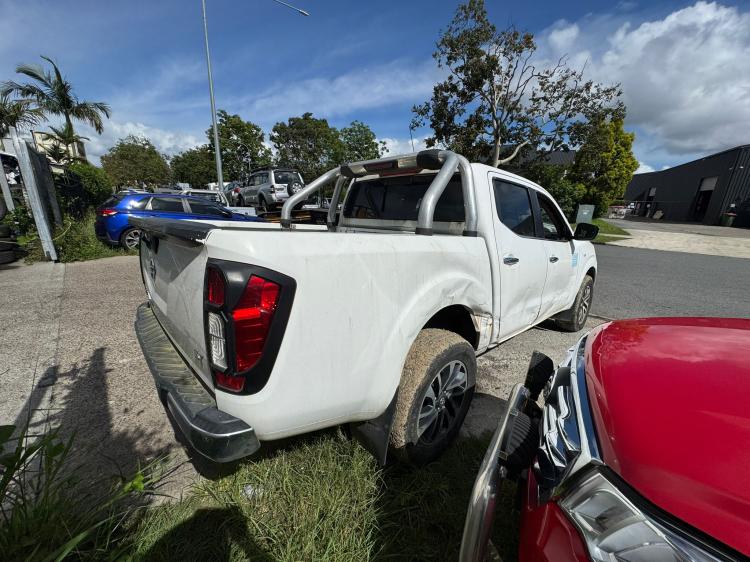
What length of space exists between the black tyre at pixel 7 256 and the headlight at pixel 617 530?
10395mm

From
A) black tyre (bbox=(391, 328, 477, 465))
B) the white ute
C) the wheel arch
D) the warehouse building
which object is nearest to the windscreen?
the white ute

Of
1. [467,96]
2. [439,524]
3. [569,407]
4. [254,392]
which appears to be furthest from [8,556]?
[467,96]

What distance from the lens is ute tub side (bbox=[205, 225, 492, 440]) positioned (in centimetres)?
126

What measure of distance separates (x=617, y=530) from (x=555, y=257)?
8.98 ft

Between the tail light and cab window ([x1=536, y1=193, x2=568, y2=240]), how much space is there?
282cm

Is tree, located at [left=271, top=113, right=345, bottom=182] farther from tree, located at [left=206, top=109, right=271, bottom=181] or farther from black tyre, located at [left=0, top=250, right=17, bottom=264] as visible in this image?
black tyre, located at [left=0, top=250, right=17, bottom=264]

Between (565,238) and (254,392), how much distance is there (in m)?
3.51

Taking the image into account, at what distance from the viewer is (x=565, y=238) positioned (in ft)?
11.5

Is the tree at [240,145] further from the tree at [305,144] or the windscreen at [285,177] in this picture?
the windscreen at [285,177]

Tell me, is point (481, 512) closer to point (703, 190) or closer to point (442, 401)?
point (442, 401)

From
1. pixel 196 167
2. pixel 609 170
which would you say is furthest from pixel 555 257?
pixel 196 167

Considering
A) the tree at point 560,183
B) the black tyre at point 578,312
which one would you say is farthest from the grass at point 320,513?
the tree at point 560,183

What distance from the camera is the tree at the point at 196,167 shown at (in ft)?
134

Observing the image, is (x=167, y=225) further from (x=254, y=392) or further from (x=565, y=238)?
(x=565, y=238)
